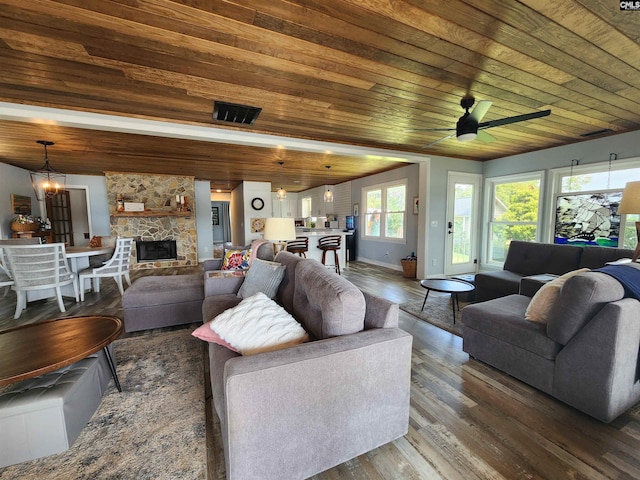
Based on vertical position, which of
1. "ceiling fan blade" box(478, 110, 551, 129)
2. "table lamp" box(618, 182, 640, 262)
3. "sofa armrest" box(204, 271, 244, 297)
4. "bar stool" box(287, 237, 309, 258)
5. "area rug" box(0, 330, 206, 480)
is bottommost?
"area rug" box(0, 330, 206, 480)

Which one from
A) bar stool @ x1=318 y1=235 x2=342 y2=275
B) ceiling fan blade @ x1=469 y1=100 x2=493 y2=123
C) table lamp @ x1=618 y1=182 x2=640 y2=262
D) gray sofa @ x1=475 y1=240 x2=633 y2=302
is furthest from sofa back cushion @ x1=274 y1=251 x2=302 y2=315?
table lamp @ x1=618 y1=182 x2=640 y2=262

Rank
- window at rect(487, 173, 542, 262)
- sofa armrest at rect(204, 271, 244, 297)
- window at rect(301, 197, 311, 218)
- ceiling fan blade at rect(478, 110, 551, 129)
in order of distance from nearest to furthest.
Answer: ceiling fan blade at rect(478, 110, 551, 129)
sofa armrest at rect(204, 271, 244, 297)
window at rect(487, 173, 542, 262)
window at rect(301, 197, 311, 218)

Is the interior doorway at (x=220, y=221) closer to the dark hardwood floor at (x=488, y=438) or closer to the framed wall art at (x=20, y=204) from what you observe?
the framed wall art at (x=20, y=204)

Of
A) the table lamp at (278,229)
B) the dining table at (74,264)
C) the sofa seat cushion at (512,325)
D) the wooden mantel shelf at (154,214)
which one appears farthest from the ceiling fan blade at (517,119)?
the wooden mantel shelf at (154,214)

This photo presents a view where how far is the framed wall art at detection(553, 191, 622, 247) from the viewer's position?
13.1 ft

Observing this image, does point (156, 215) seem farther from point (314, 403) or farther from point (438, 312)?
point (314, 403)

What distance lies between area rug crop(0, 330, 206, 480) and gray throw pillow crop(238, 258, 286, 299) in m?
0.74

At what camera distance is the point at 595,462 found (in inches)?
53.4

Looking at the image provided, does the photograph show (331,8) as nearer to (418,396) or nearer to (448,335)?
(418,396)

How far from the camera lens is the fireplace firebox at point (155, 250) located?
688cm

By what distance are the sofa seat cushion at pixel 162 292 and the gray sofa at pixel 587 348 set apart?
3.11 metres

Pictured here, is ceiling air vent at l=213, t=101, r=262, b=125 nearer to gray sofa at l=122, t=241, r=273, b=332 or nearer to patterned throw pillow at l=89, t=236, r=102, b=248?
gray sofa at l=122, t=241, r=273, b=332

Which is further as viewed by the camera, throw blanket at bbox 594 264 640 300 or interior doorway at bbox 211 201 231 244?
interior doorway at bbox 211 201 231 244

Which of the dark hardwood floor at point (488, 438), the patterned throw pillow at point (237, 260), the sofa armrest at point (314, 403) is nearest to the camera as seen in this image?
the sofa armrest at point (314, 403)
